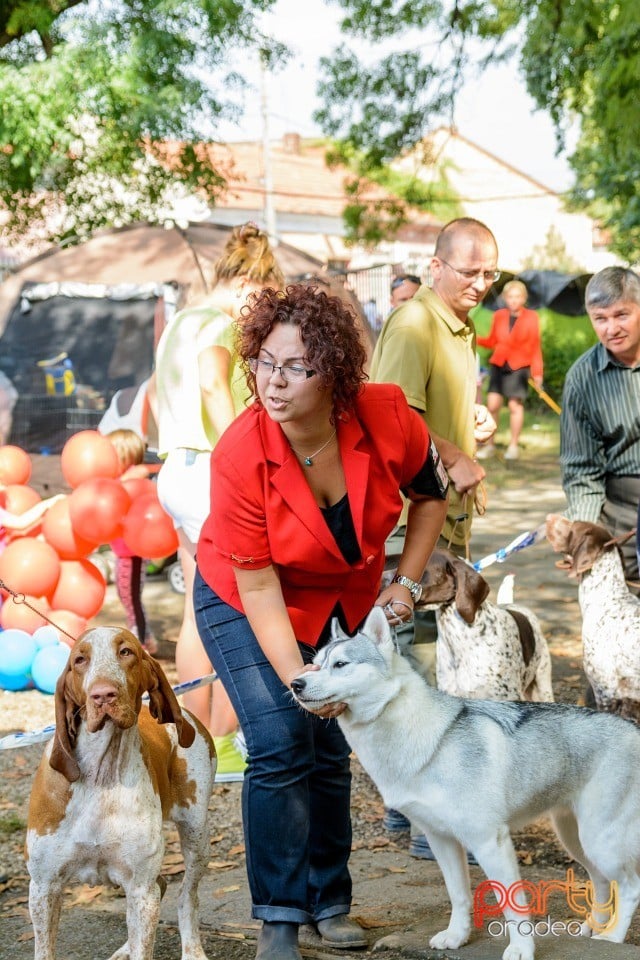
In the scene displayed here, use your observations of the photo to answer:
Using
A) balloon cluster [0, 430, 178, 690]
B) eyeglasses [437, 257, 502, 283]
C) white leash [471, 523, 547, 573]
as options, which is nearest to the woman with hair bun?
eyeglasses [437, 257, 502, 283]

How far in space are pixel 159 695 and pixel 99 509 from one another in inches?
149

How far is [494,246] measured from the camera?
4.71m

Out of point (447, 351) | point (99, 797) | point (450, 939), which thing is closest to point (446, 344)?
point (447, 351)

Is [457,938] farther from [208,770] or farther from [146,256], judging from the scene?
[146,256]

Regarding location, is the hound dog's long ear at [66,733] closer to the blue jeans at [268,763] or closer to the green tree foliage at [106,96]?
the blue jeans at [268,763]

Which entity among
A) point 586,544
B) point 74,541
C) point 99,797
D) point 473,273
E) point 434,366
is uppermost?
point 473,273

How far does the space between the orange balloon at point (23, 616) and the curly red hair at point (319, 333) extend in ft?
14.6

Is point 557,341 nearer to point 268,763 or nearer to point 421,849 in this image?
point 421,849

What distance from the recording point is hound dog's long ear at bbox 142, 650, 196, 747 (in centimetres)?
325

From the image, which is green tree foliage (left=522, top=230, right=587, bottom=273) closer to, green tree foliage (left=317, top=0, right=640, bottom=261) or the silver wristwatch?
green tree foliage (left=317, top=0, right=640, bottom=261)

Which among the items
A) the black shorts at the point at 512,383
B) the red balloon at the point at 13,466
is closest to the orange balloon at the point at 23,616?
the red balloon at the point at 13,466

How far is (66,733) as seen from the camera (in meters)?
3.10

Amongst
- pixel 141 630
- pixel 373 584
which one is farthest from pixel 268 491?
pixel 141 630

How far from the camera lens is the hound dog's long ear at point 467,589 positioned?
16.0 feet
